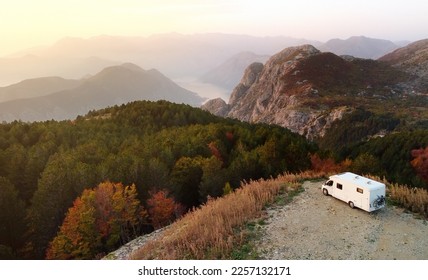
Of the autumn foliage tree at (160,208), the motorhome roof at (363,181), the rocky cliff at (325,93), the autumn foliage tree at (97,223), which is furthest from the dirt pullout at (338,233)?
the rocky cliff at (325,93)

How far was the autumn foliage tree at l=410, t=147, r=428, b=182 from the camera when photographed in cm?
7557

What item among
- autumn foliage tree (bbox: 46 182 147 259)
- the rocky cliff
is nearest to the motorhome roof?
autumn foliage tree (bbox: 46 182 147 259)

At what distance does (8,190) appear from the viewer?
40.8 m

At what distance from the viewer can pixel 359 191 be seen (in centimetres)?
2022

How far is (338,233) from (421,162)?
70.8 metres

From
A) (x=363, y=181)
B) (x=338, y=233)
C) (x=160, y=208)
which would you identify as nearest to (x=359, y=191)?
(x=363, y=181)

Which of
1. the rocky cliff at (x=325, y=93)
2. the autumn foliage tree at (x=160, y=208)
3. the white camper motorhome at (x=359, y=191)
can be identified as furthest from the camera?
the rocky cliff at (x=325, y=93)

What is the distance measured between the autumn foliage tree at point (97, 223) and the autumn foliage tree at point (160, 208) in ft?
3.96

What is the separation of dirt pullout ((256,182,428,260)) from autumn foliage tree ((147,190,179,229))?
2143 cm

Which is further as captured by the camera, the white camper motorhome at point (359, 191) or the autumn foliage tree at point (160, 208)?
the autumn foliage tree at point (160, 208)

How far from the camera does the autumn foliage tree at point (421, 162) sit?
2975 inches

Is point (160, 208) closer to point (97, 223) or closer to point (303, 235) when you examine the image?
point (97, 223)

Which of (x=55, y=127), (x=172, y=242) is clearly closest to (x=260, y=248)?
(x=172, y=242)

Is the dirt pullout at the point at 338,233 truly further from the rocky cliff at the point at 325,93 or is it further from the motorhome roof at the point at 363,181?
the rocky cliff at the point at 325,93
